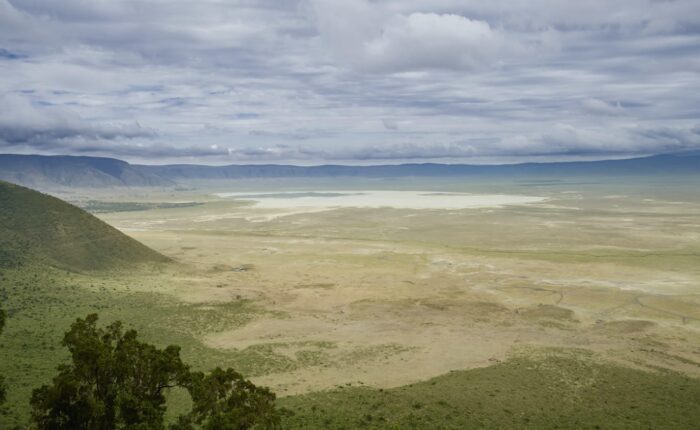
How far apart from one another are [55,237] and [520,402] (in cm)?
6944

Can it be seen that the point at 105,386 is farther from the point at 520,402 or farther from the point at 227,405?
the point at 520,402

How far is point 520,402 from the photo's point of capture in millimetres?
35406

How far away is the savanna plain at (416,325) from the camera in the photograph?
115 ft

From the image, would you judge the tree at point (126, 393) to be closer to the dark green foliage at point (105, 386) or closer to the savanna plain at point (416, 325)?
the dark green foliage at point (105, 386)

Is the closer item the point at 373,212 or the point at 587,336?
the point at 587,336

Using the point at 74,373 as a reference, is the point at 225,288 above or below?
below

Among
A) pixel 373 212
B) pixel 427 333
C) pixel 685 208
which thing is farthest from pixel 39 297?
pixel 685 208

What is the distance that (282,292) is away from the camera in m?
70.3

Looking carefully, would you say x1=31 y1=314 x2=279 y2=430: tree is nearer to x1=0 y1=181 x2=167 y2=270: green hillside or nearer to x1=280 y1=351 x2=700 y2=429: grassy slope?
x1=280 y1=351 x2=700 y2=429: grassy slope

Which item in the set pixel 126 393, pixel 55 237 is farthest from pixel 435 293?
pixel 55 237

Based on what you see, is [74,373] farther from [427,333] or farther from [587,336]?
[587,336]

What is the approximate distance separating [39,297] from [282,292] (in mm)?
27207

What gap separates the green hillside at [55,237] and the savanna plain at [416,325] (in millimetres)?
3886

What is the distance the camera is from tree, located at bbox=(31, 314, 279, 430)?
69.6 ft
